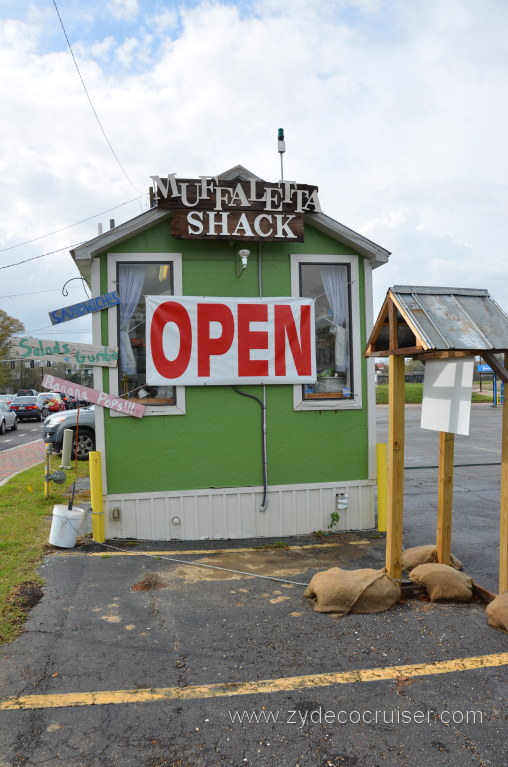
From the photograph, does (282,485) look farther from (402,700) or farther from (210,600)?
(402,700)

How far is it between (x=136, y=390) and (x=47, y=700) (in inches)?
156

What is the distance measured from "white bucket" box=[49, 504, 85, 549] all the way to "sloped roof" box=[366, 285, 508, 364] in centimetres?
419

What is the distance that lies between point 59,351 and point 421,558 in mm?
4821

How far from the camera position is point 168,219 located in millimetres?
6898

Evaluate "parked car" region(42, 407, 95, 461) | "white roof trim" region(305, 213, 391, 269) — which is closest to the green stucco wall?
"white roof trim" region(305, 213, 391, 269)

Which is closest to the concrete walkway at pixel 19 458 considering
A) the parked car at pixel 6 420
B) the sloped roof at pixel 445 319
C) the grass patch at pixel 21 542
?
the grass patch at pixel 21 542

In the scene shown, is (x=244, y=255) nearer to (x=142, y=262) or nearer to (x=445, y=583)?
(x=142, y=262)

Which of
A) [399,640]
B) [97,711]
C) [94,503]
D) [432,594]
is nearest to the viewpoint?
[97,711]

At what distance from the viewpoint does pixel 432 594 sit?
15.7 feet

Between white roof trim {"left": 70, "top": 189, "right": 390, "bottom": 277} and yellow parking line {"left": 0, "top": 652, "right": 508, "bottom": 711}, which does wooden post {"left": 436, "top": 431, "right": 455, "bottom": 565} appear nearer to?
yellow parking line {"left": 0, "top": 652, "right": 508, "bottom": 711}

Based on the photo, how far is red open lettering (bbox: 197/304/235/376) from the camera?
6.92 meters

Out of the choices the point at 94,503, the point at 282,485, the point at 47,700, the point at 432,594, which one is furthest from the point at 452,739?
the point at 94,503

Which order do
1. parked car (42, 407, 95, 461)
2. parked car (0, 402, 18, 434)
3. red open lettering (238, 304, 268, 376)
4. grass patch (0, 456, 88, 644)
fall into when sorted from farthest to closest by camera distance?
parked car (0, 402, 18, 434)
parked car (42, 407, 95, 461)
red open lettering (238, 304, 268, 376)
grass patch (0, 456, 88, 644)

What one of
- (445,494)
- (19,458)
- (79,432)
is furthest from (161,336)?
(19,458)
